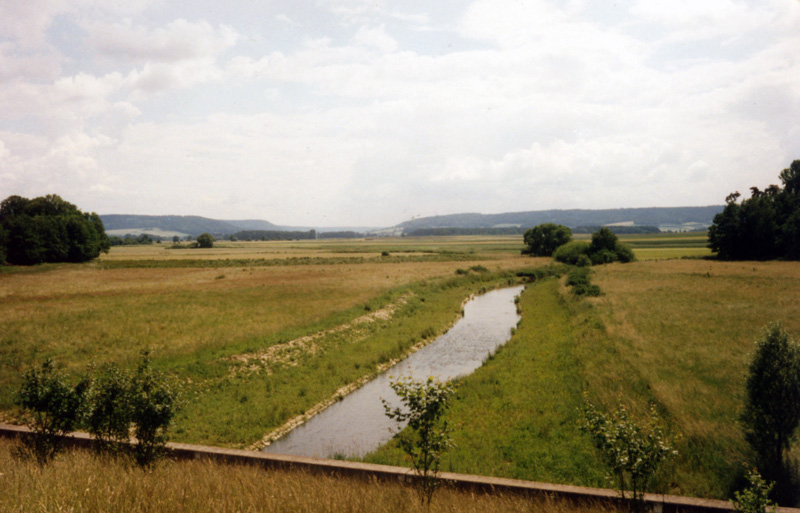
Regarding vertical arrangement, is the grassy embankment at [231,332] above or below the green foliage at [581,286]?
below

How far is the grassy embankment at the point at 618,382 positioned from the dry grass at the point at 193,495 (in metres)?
4.64

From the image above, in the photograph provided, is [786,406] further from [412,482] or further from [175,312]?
[175,312]

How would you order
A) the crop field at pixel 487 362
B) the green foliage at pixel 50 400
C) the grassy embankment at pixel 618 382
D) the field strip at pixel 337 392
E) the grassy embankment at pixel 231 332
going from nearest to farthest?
the green foliage at pixel 50 400 < the grassy embankment at pixel 618 382 < the crop field at pixel 487 362 < the field strip at pixel 337 392 < the grassy embankment at pixel 231 332

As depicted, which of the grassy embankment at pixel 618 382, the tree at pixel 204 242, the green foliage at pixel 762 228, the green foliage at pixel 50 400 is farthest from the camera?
the tree at pixel 204 242

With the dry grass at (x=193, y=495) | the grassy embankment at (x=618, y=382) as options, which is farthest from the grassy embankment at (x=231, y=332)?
the dry grass at (x=193, y=495)

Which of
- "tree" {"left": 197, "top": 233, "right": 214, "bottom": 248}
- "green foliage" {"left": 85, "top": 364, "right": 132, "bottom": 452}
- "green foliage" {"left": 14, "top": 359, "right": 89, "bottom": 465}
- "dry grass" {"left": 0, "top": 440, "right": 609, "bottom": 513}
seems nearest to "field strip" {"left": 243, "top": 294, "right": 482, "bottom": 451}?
"green foliage" {"left": 85, "top": 364, "right": 132, "bottom": 452}

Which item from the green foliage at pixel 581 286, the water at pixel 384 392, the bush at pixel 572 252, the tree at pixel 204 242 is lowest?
the water at pixel 384 392

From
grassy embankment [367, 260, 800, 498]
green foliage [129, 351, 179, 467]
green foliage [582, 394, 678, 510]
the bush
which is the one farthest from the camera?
the bush

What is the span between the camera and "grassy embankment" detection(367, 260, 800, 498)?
42.6 feet

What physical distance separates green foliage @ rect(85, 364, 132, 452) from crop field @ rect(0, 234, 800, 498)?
19.9 feet

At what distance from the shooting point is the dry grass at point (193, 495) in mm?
6320

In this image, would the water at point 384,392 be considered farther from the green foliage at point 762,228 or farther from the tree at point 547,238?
the tree at point 547,238

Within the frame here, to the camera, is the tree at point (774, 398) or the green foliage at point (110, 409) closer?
the green foliage at point (110, 409)

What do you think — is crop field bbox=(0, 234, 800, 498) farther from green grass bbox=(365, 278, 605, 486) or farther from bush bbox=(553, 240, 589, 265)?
bush bbox=(553, 240, 589, 265)
